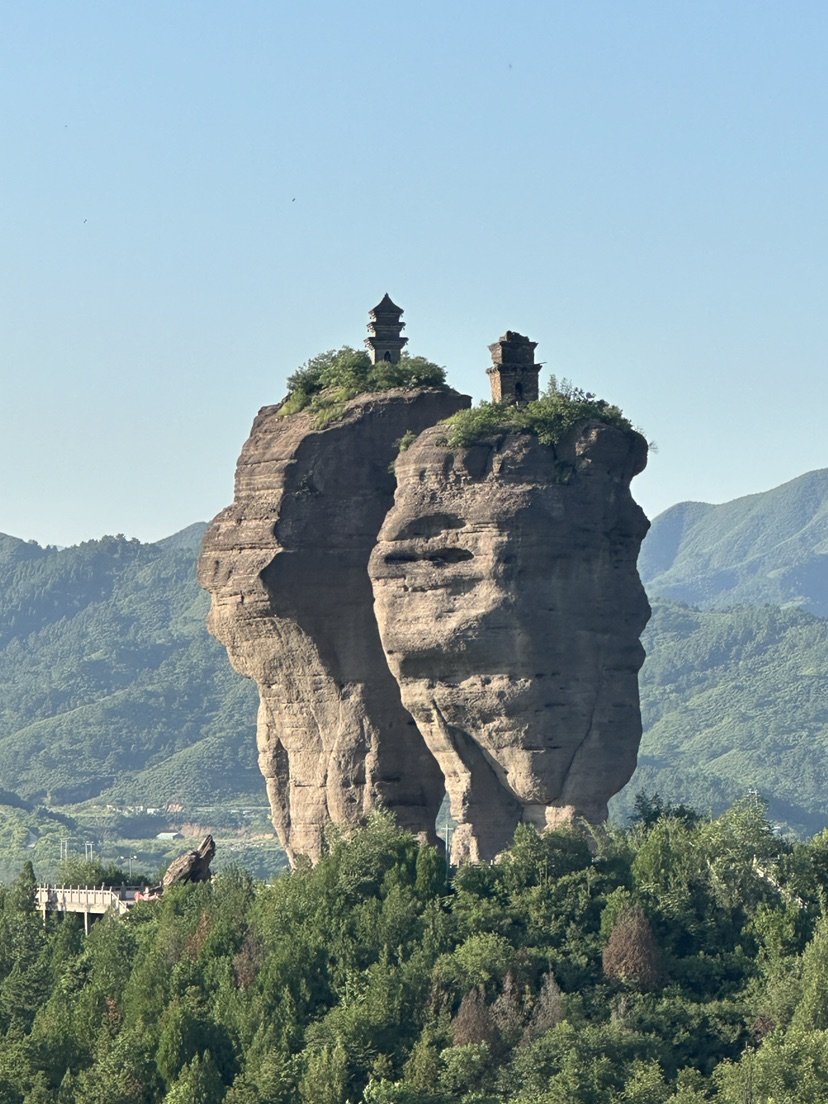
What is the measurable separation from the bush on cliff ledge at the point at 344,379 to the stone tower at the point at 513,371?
2367 mm

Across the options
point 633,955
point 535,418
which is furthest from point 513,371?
point 633,955

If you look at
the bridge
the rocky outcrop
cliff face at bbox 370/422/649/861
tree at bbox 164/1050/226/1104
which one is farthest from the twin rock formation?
tree at bbox 164/1050/226/1104

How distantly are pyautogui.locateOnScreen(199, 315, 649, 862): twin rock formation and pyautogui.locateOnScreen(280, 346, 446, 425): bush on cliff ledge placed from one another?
0.64 m

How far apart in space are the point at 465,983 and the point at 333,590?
478 inches

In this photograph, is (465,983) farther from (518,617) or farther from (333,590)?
(333,590)

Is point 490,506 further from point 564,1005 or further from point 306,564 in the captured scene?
point 564,1005

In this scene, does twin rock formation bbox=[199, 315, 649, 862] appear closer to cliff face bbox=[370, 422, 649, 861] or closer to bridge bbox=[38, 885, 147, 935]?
cliff face bbox=[370, 422, 649, 861]

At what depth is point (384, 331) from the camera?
80.9 m

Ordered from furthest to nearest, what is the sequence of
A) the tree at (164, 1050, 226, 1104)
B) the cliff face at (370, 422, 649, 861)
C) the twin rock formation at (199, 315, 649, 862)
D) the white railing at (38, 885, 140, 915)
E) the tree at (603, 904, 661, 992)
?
1. the white railing at (38, 885, 140, 915)
2. the twin rock formation at (199, 315, 649, 862)
3. the cliff face at (370, 422, 649, 861)
4. the tree at (603, 904, 661, 992)
5. the tree at (164, 1050, 226, 1104)

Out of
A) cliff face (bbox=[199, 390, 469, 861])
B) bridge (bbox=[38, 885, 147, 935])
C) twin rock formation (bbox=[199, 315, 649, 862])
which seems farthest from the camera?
bridge (bbox=[38, 885, 147, 935])

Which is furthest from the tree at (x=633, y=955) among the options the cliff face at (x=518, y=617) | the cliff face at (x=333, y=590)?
the cliff face at (x=333, y=590)

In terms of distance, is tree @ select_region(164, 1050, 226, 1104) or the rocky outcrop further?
the rocky outcrop

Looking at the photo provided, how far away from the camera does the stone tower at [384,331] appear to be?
80.8 metres

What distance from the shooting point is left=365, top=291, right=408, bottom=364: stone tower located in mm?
80750
